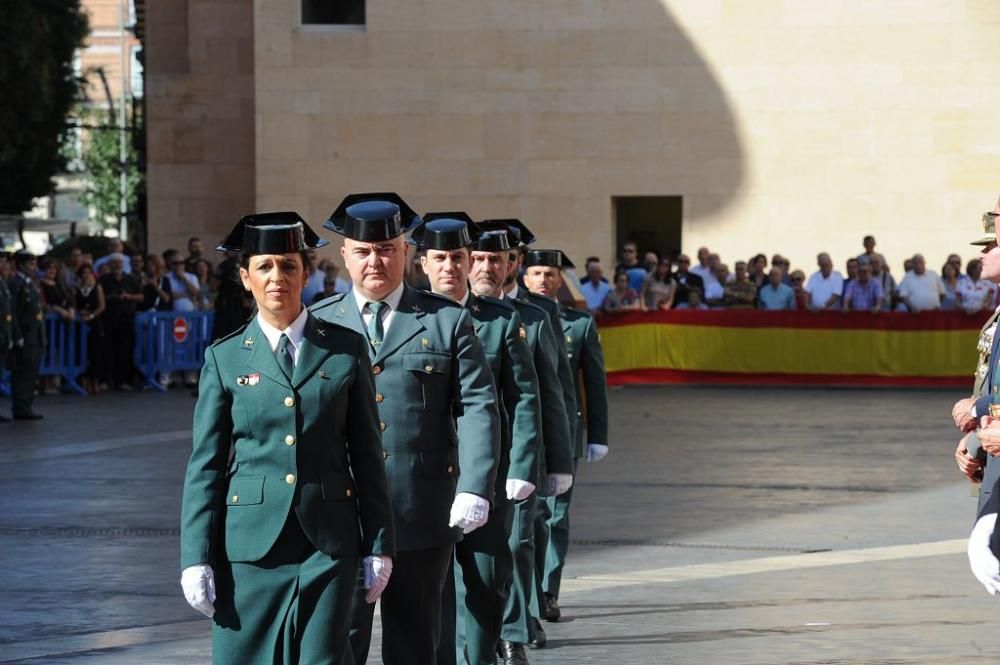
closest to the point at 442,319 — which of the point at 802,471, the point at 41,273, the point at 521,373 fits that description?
the point at 521,373

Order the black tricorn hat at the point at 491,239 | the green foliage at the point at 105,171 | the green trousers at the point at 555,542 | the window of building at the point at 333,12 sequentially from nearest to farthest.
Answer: the black tricorn hat at the point at 491,239
the green trousers at the point at 555,542
the window of building at the point at 333,12
the green foliage at the point at 105,171

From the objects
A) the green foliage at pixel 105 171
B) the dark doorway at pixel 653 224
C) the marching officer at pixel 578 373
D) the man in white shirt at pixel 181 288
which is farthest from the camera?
the green foliage at pixel 105 171

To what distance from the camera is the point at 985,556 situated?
5.81 meters

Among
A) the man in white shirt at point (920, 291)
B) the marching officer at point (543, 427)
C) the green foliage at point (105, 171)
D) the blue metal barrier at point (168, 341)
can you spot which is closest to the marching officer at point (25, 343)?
the blue metal barrier at point (168, 341)

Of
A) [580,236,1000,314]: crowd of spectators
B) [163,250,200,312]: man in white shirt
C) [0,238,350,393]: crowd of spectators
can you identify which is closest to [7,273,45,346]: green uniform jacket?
[0,238,350,393]: crowd of spectators

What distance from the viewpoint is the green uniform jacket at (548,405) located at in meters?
8.50

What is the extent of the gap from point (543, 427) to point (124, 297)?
664 inches

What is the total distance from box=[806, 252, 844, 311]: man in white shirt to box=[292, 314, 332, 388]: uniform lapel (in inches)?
853

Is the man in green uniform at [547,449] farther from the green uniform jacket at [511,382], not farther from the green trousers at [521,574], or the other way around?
the green uniform jacket at [511,382]

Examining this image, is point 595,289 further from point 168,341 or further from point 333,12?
point 333,12

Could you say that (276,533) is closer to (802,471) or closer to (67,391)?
(802,471)

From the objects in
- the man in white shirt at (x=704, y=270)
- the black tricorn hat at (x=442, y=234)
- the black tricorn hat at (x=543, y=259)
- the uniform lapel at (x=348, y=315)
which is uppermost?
the black tricorn hat at (x=442, y=234)

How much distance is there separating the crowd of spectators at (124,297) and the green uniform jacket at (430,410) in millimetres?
16087

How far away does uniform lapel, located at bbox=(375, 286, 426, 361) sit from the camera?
6.79 meters
